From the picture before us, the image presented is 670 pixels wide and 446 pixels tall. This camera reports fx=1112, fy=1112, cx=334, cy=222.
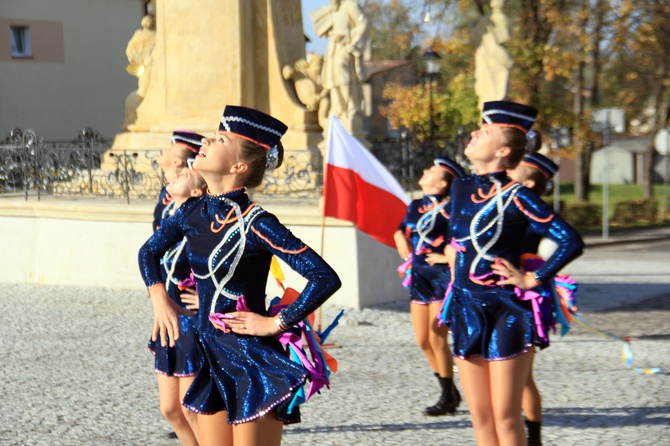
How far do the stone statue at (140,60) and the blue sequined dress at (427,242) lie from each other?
9696 mm

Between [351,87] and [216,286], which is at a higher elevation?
[351,87]

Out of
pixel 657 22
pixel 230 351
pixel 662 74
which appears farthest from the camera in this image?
pixel 662 74

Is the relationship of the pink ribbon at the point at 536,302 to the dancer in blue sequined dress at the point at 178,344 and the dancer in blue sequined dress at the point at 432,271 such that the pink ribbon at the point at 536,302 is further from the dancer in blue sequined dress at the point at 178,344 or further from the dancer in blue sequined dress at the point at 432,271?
the dancer in blue sequined dress at the point at 432,271

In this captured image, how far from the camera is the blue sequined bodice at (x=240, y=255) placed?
409 centimetres

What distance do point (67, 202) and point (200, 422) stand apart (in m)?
10.8

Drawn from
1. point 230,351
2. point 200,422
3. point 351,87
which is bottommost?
point 200,422

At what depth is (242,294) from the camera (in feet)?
13.9

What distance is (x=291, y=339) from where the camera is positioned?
4.27 meters

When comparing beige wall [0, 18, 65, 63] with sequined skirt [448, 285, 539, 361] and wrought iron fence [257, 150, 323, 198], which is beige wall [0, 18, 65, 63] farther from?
sequined skirt [448, 285, 539, 361]

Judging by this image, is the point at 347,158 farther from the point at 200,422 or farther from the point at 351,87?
the point at 200,422

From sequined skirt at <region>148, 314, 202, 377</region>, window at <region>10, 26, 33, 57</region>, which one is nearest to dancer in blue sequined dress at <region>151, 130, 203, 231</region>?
sequined skirt at <region>148, 314, 202, 377</region>

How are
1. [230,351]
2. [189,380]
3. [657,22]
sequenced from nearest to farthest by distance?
[230,351] → [189,380] → [657,22]

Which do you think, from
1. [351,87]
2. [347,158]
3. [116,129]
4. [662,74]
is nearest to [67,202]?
[351,87]

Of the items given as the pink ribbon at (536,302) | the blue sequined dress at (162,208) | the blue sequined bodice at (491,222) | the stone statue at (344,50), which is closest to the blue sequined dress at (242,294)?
the blue sequined bodice at (491,222)
